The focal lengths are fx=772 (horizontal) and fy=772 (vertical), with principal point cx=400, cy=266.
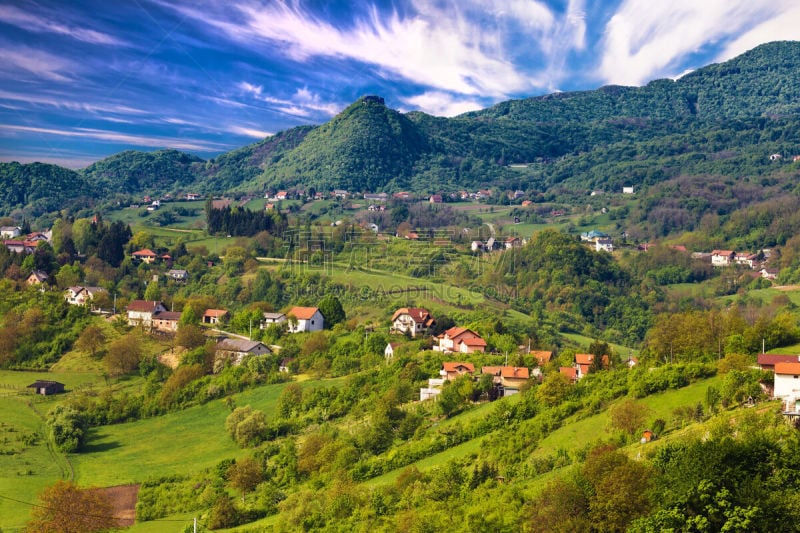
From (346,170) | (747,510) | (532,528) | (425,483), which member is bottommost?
(425,483)

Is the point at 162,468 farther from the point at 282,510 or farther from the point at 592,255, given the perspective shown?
the point at 592,255

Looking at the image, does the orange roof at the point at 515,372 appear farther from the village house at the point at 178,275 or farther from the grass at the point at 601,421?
the village house at the point at 178,275

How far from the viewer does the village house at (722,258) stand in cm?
7706

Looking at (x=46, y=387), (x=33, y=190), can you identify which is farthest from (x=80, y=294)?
(x=33, y=190)

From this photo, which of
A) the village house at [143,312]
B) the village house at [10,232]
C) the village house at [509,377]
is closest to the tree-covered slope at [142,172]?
the village house at [10,232]

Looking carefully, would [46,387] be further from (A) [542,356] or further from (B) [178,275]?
(B) [178,275]

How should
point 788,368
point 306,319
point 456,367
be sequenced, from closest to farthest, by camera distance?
point 788,368, point 456,367, point 306,319

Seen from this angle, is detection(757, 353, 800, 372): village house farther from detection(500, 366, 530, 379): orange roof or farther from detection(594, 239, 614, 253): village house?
detection(594, 239, 614, 253): village house

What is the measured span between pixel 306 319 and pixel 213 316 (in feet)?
23.1

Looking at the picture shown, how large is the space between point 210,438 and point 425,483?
46.6ft

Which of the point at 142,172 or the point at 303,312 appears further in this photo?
the point at 142,172

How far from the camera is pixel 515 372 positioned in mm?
30594

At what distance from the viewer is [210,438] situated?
31828 millimetres

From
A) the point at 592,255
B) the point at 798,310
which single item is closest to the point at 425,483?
the point at 798,310
